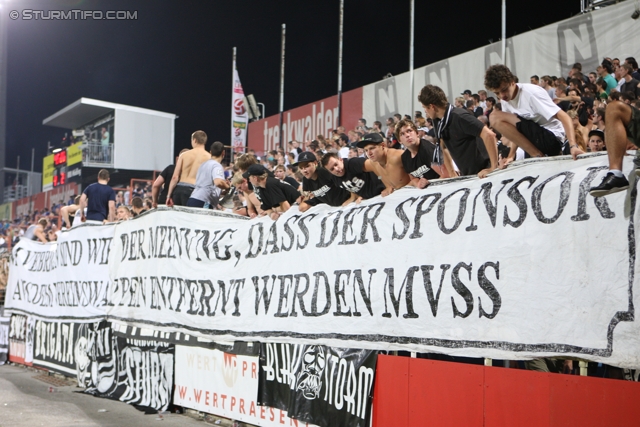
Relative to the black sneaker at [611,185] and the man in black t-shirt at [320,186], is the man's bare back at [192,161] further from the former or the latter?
the black sneaker at [611,185]

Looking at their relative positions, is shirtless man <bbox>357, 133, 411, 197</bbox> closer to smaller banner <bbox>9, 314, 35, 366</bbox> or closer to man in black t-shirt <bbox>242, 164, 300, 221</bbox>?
man in black t-shirt <bbox>242, 164, 300, 221</bbox>

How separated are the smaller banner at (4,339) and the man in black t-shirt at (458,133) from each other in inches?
476

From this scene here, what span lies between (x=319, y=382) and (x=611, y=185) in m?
3.35

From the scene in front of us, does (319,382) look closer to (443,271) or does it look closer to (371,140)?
(443,271)

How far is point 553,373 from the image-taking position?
14.1ft

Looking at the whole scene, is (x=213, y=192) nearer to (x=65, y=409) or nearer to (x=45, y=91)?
(x=65, y=409)

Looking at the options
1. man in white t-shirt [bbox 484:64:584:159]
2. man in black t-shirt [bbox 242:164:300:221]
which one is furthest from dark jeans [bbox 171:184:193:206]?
man in white t-shirt [bbox 484:64:584:159]

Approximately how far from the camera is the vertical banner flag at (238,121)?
2450cm

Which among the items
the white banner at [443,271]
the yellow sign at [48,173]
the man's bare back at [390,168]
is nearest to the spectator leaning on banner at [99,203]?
the white banner at [443,271]

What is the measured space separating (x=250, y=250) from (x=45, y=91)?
76.3m

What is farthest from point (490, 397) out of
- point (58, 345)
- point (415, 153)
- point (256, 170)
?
point (58, 345)

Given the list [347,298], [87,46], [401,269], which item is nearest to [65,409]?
[347,298]

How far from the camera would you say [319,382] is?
632 centimetres

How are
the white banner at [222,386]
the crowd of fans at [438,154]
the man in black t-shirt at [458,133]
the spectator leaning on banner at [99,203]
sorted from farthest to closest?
the spectator leaning on banner at [99,203] → the white banner at [222,386] → the man in black t-shirt at [458,133] → the crowd of fans at [438,154]
